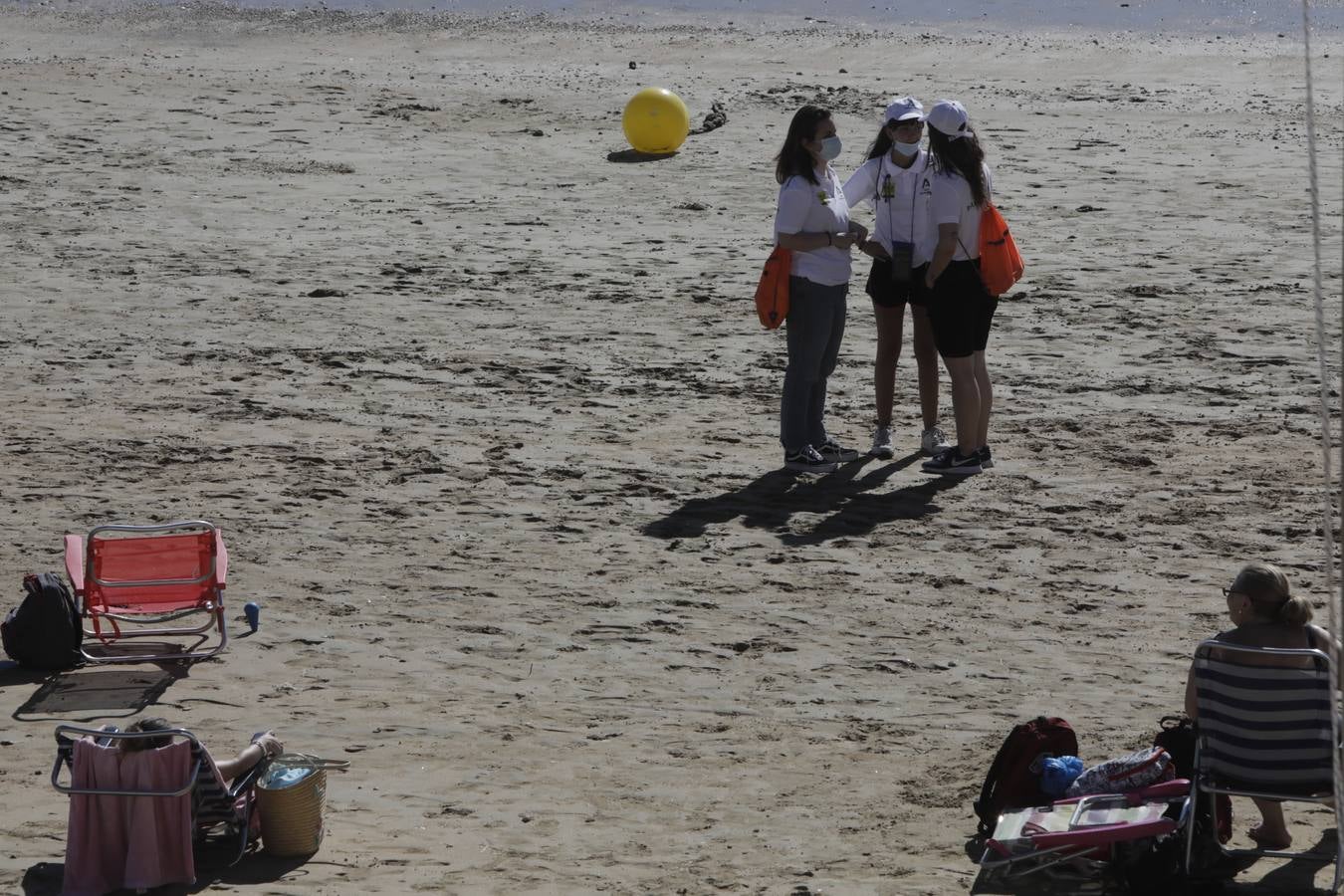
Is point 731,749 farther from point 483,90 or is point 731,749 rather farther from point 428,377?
point 483,90

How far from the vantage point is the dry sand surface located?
5715 millimetres

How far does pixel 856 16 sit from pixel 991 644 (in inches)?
901

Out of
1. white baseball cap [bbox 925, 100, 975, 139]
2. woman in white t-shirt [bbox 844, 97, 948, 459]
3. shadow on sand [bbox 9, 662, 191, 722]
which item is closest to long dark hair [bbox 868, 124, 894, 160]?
woman in white t-shirt [bbox 844, 97, 948, 459]

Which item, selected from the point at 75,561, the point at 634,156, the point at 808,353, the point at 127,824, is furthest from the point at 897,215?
the point at 634,156

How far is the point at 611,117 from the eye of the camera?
715 inches

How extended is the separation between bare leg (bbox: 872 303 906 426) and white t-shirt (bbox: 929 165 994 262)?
0.51 meters

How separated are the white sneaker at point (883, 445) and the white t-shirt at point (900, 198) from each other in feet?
3.33

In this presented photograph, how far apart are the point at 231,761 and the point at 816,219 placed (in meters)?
3.98

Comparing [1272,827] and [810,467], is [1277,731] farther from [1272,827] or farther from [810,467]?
[810,467]

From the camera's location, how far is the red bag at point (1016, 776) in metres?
5.30

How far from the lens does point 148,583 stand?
272 inches

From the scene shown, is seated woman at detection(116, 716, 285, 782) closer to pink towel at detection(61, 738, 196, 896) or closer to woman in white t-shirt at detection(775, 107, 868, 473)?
pink towel at detection(61, 738, 196, 896)

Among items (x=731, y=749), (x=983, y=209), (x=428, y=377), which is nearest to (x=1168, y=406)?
(x=983, y=209)

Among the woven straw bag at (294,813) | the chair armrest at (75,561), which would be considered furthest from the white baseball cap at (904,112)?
the woven straw bag at (294,813)
